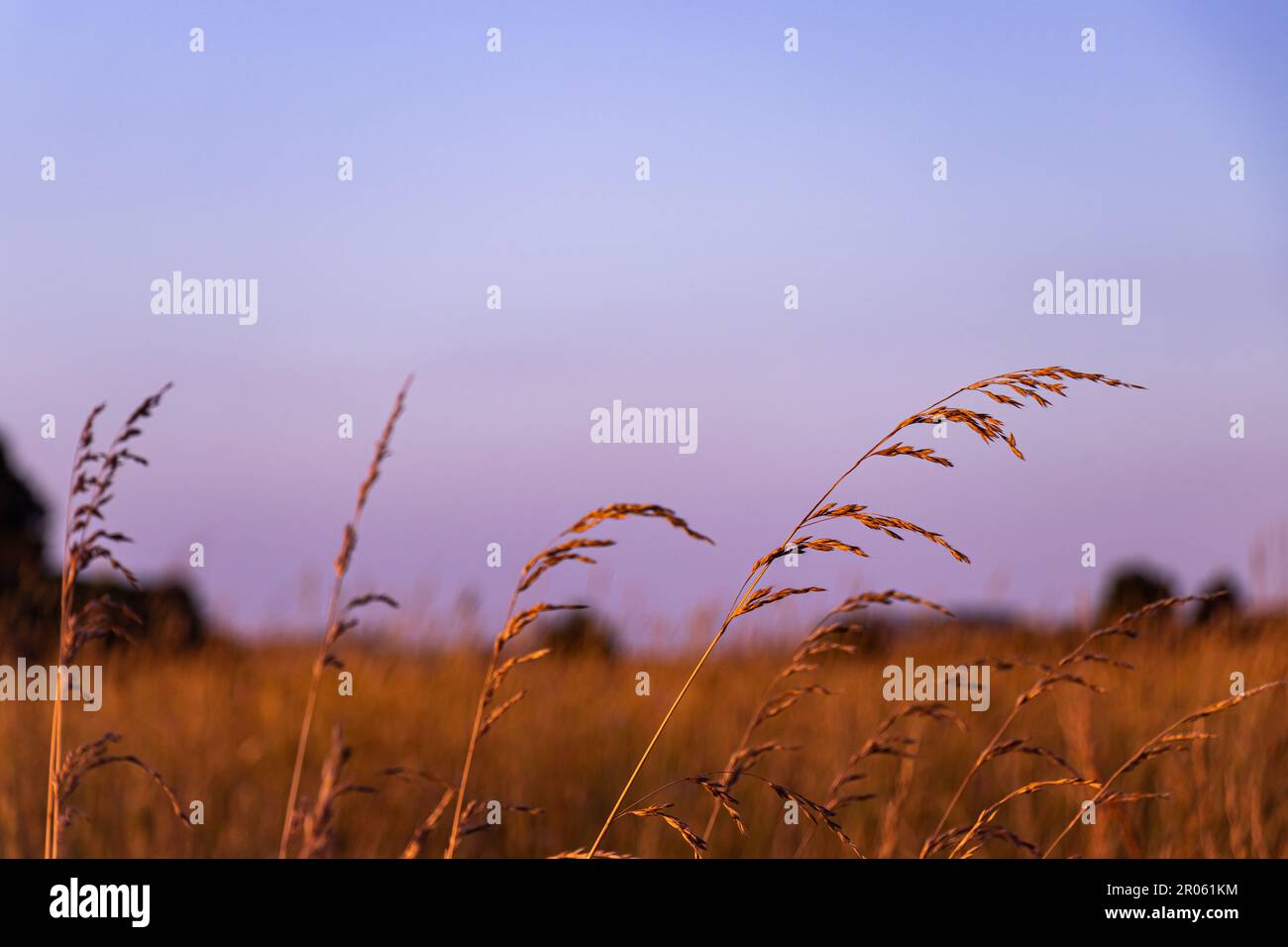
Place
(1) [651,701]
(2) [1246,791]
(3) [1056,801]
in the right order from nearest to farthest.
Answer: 1. (2) [1246,791]
2. (3) [1056,801]
3. (1) [651,701]

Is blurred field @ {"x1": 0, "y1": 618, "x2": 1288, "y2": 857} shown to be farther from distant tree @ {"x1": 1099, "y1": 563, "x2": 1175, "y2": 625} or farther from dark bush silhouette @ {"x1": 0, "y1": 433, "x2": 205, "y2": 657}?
Answer: distant tree @ {"x1": 1099, "y1": 563, "x2": 1175, "y2": 625}

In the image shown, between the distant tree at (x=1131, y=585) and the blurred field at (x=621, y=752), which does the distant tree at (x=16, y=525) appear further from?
the distant tree at (x=1131, y=585)

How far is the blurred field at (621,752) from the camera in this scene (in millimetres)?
5332

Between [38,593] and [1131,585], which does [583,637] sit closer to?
[38,593]

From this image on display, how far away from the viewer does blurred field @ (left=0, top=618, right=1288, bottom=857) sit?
5.33 metres

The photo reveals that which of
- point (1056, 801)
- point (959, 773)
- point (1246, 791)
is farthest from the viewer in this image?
point (959, 773)

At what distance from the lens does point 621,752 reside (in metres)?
6.62

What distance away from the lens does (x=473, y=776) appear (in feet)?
20.3

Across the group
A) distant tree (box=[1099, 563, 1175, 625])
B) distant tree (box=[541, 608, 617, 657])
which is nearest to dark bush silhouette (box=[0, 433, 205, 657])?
distant tree (box=[541, 608, 617, 657])
